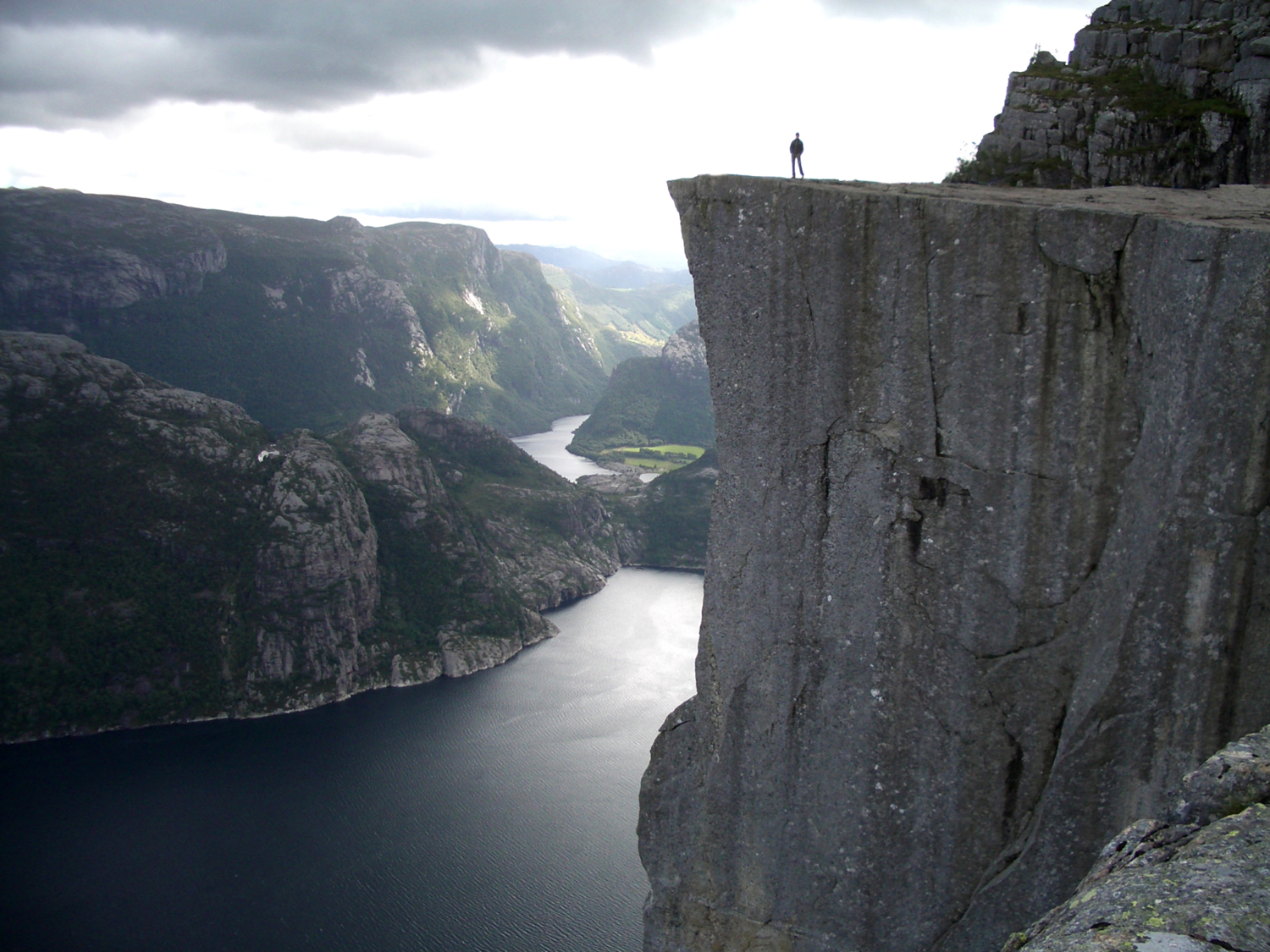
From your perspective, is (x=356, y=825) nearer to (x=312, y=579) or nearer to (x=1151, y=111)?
(x=312, y=579)

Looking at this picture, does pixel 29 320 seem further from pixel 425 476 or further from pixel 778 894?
pixel 778 894

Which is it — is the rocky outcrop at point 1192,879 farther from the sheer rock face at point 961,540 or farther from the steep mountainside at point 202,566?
the steep mountainside at point 202,566

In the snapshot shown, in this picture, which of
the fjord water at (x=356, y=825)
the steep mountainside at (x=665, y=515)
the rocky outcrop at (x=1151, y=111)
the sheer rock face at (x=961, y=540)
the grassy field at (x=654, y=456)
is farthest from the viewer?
the grassy field at (x=654, y=456)

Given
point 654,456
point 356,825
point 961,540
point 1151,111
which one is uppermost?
point 1151,111

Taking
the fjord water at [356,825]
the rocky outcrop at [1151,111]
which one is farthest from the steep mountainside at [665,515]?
the rocky outcrop at [1151,111]

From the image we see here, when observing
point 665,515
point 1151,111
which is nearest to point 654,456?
point 665,515

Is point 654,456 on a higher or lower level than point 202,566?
lower
